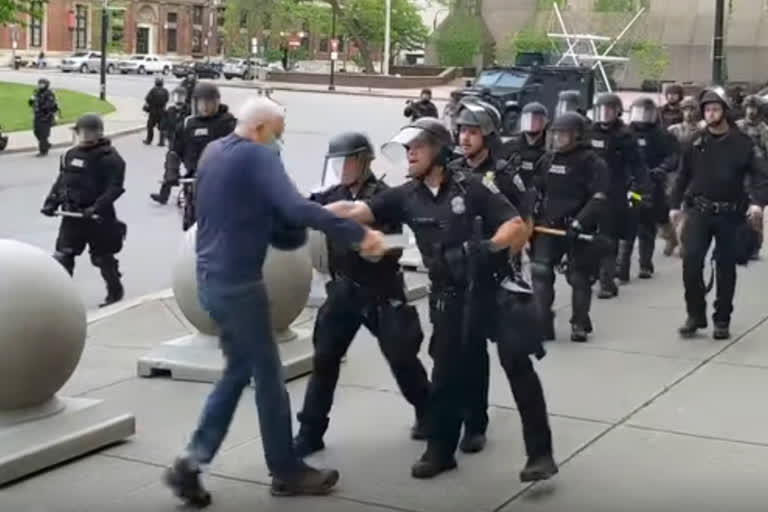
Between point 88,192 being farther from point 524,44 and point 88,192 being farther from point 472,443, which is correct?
point 524,44

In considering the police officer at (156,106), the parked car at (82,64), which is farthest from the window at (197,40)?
the police officer at (156,106)

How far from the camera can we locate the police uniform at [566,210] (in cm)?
985

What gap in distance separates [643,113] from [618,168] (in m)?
1.45

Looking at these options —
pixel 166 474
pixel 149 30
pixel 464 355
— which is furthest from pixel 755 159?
pixel 149 30

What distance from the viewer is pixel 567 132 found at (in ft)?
32.3

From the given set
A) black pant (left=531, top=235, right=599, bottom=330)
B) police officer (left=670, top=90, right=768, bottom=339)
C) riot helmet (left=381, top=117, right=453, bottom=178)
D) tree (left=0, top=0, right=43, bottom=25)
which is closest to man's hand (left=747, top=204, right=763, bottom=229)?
police officer (left=670, top=90, right=768, bottom=339)

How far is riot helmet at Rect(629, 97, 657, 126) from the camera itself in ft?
43.3

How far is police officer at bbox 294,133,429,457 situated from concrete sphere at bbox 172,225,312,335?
2.09 m

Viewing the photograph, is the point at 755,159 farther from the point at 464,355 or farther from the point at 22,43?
the point at 22,43

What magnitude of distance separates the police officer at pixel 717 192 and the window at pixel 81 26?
3587 inches

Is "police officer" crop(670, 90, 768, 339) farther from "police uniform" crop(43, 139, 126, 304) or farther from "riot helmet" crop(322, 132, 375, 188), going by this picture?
"police uniform" crop(43, 139, 126, 304)

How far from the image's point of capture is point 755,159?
388 inches

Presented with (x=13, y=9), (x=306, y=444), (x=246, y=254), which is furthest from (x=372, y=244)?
(x=13, y=9)

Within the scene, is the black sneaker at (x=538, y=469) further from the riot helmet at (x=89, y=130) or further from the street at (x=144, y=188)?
the street at (x=144, y=188)
